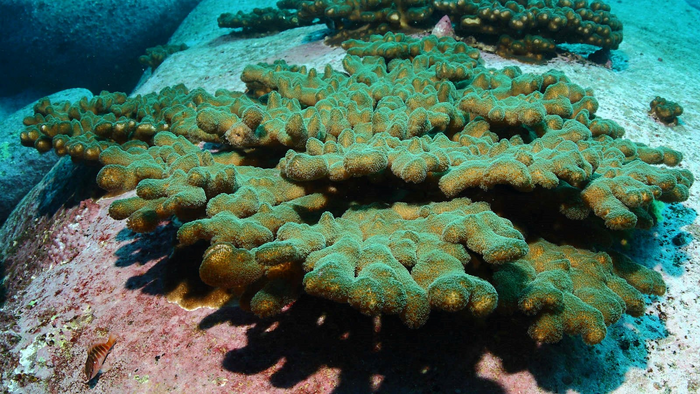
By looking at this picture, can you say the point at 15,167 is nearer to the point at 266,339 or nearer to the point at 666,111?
the point at 266,339

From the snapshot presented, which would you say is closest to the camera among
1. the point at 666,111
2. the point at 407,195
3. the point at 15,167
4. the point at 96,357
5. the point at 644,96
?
the point at 96,357

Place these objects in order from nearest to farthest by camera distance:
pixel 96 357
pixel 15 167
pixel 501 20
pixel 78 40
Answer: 1. pixel 96 357
2. pixel 501 20
3. pixel 15 167
4. pixel 78 40

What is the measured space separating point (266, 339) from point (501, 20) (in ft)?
19.8

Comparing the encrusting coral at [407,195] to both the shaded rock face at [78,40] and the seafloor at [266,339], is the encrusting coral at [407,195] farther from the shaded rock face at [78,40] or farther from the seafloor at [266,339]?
the shaded rock face at [78,40]

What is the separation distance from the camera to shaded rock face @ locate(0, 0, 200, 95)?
10.7m

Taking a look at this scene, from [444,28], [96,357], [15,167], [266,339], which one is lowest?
[15,167]

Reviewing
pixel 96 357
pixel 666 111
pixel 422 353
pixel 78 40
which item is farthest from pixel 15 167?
pixel 666 111

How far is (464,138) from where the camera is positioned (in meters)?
2.91

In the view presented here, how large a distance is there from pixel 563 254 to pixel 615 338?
71 centimetres

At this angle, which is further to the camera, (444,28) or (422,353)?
(444,28)

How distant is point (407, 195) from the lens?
2.67 meters

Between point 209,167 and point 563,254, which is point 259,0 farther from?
point 563,254

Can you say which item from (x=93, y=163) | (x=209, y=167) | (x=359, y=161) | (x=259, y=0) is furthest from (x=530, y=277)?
(x=259, y=0)

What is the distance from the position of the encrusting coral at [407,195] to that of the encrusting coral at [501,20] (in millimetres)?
2899
